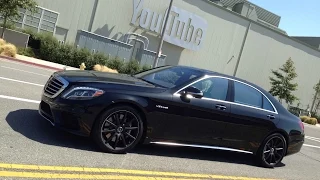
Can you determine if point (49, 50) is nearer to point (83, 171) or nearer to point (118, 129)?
point (118, 129)

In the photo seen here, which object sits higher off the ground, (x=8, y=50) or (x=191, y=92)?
(x=191, y=92)

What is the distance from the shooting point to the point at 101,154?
5.13 metres

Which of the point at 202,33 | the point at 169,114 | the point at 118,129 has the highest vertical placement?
the point at 202,33

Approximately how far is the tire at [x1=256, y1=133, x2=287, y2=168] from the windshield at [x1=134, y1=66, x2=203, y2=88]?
1.93 metres

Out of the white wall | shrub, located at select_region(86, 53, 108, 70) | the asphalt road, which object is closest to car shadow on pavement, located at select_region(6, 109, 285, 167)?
the asphalt road

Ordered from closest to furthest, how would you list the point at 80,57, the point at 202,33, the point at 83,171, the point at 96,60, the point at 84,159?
the point at 83,171 → the point at 84,159 → the point at 80,57 → the point at 96,60 → the point at 202,33

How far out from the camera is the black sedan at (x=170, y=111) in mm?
5035

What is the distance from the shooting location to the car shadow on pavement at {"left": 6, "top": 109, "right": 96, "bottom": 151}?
518 centimetres

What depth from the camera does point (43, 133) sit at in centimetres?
540

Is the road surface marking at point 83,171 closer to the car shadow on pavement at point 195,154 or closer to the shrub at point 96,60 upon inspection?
the car shadow on pavement at point 195,154

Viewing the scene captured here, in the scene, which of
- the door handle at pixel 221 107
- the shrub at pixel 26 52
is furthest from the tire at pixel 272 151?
the shrub at pixel 26 52

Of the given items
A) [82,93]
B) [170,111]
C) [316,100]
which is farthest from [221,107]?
[316,100]

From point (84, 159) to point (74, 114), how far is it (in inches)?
25.0

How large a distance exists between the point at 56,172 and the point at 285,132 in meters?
4.54
